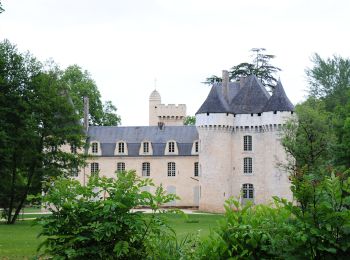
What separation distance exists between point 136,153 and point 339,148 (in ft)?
83.7

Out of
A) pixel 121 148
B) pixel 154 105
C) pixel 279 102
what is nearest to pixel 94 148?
pixel 121 148

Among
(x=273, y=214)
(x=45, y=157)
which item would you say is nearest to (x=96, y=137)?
(x=45, y=157)

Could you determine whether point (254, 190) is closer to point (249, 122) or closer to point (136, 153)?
point (249, 122)

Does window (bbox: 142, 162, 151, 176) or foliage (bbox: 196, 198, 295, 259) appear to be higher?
window (bbox: 142, 162, 151, 176)

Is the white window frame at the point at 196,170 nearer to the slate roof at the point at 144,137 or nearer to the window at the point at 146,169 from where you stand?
the slate roof at the point at 144,137

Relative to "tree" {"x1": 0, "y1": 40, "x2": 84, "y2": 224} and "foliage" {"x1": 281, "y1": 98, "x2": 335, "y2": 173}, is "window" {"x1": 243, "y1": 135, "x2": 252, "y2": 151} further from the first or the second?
"tree" {"x1": 0, "y1": 40, "x2": 84, "y2": 224}

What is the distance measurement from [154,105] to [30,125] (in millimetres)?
42931

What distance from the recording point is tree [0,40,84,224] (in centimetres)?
3372

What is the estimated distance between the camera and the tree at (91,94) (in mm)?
70750

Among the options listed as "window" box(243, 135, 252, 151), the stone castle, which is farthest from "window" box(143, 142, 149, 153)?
"window" box(243, 135, 252, 151)

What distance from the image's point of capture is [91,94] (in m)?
71.2

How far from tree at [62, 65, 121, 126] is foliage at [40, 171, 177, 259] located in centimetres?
5911

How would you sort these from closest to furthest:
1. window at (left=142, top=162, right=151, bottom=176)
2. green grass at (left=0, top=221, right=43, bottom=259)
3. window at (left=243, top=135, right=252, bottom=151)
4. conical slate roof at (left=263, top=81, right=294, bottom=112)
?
green grass at (left=0, top=221, right=43, bottom=259) → conical slate roof at (left=263, top=81, right=294, bottom=112) → window at (left=243, top=135, right=252, bottom=151) → window at (left=142, top=162, right=151, bottom=176)

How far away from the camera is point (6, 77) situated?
33.9 metres
